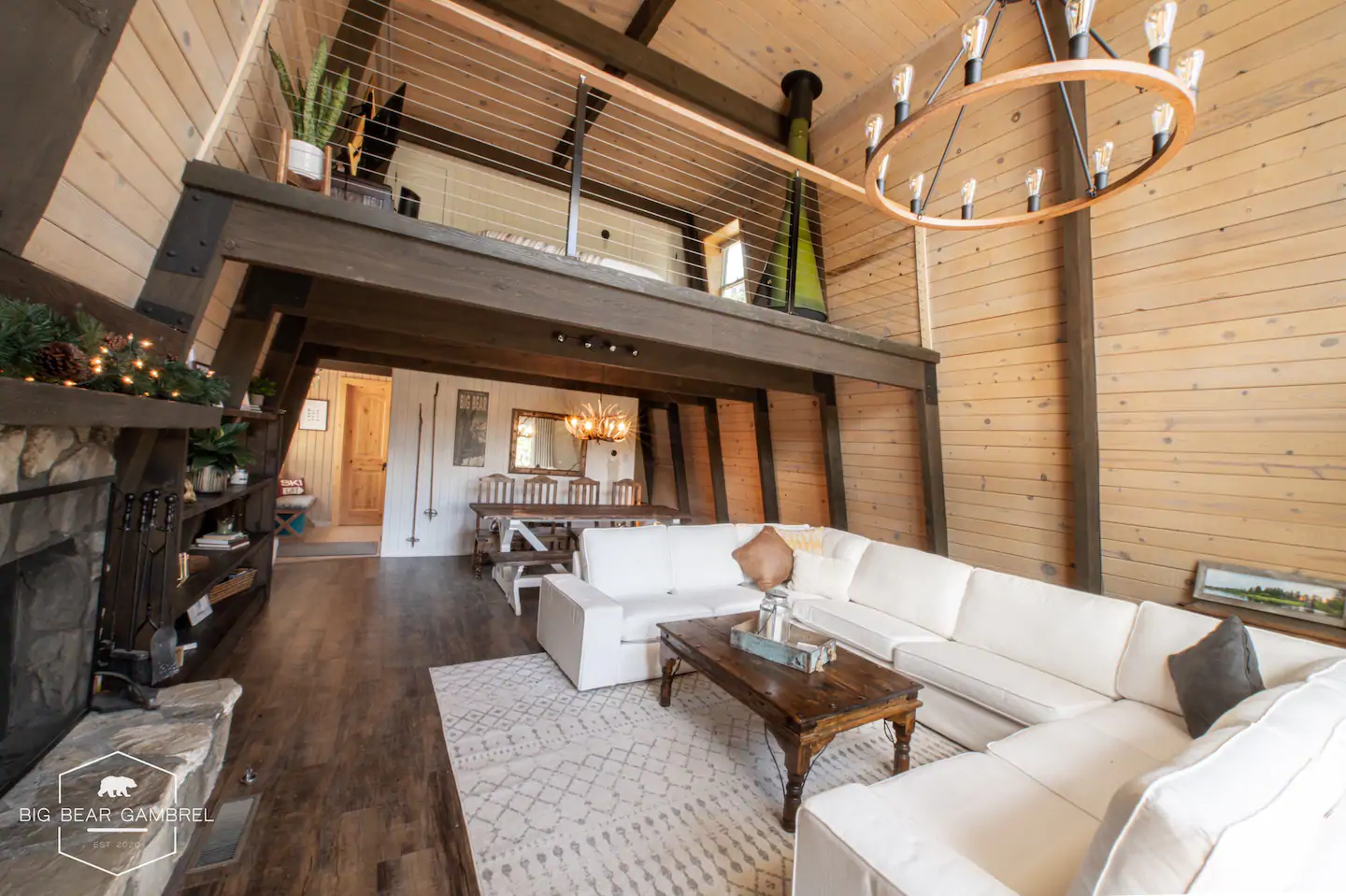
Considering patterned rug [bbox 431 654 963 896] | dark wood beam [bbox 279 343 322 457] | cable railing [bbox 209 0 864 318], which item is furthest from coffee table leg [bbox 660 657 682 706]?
dark wood beam [bbox 279 343 322 457]

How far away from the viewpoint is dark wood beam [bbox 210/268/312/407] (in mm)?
2750

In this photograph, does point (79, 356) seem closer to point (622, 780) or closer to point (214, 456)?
point (214, 456)

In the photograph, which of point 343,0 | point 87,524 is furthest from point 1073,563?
point 343,0

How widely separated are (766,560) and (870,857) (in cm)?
266

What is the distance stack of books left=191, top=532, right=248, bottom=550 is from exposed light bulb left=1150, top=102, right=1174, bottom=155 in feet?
15.7

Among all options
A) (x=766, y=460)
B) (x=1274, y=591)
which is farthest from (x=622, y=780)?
(x=766, y=460)

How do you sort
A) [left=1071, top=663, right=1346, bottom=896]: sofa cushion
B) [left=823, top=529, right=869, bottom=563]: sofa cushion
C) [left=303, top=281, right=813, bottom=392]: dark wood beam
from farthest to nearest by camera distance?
1. [left=823, top=529, right=869, bottom=563]: sofa cushion
2. [left=303, top=281, right=813, bottom=392]: dark wood beam
3. [left=1071, top=663, right=1346, bottom=896]: sofa cushion

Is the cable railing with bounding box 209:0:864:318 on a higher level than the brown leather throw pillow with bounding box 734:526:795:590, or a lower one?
higher

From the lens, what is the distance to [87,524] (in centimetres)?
171

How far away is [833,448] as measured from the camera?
4707 mm

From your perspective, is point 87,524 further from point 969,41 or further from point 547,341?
point 969,41

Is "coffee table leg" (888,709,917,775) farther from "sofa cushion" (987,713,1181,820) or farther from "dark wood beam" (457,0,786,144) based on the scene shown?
"dark wood beam" (457,0,786,144)

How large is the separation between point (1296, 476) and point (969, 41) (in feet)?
Answer: 8.30

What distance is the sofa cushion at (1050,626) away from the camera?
7.39ft
